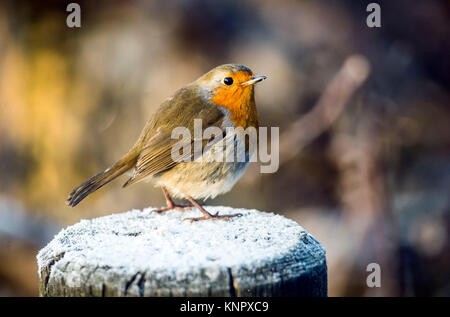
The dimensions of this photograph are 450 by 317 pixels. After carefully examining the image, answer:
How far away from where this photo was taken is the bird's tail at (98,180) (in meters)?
2.57

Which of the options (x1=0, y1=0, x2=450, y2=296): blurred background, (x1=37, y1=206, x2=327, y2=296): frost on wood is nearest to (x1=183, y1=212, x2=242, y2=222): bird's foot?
(x1=37, y1=206, x2=327, y2=296): frost on wood

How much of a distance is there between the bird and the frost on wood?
1.83 ft

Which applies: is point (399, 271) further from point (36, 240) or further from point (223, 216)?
point (36, 240)

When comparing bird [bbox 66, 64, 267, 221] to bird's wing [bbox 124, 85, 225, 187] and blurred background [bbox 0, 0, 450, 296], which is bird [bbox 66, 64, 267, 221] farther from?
blurred background [bbox 0, 0, 450, 296]

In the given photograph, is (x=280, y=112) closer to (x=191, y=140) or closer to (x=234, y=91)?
(x=234, y=91)

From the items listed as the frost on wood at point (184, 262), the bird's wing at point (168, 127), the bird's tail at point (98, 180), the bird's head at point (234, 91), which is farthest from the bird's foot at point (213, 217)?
the bird's head at point (234, 91)

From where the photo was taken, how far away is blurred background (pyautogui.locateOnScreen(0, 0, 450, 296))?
4.85 meters

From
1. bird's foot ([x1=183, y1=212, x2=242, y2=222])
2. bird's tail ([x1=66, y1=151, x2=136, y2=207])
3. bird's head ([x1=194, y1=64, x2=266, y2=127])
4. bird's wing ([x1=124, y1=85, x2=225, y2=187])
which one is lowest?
bird's foot ([x1=183, y1=212, x2=242, y2=222])

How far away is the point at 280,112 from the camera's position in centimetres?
534

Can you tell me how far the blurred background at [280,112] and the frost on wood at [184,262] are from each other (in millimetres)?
2994

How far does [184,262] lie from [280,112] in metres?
3.83

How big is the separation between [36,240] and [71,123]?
4.02ft
